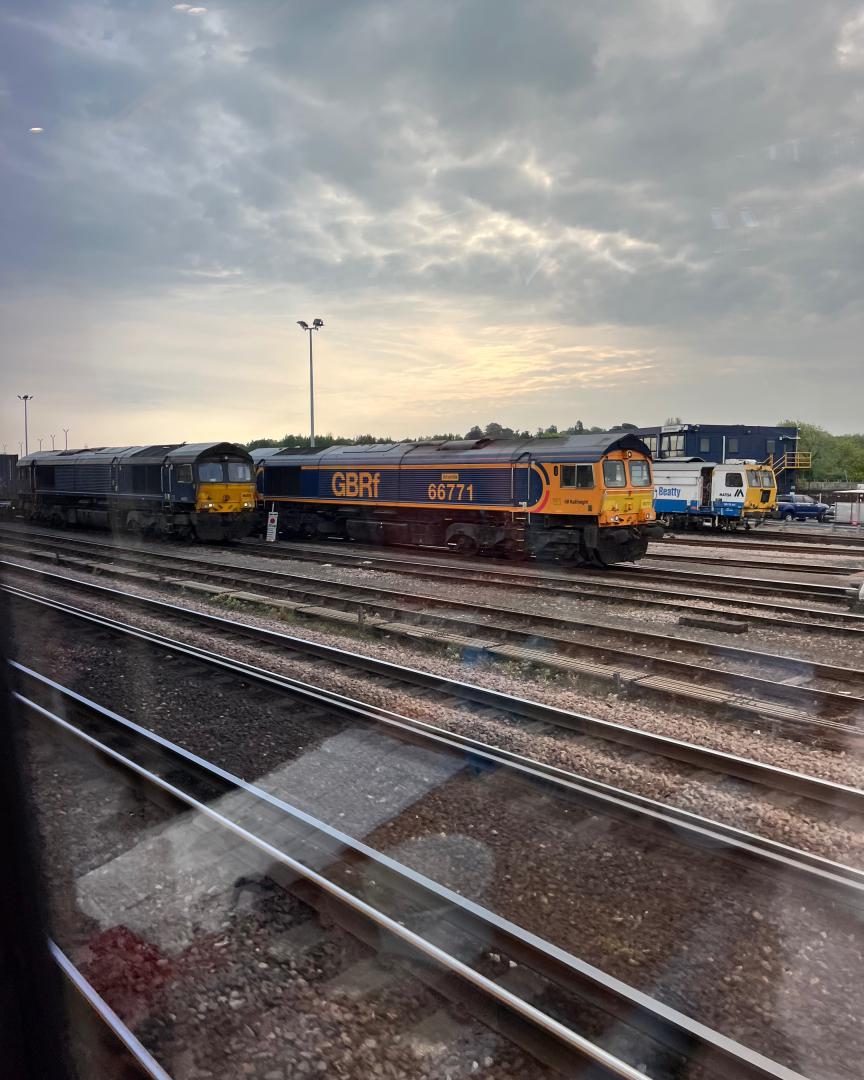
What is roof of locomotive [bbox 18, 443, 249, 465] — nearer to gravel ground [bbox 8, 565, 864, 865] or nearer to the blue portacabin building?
gravel ground [bbox 8, 565, 864, 865]

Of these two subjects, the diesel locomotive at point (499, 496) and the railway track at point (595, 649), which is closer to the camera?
the railway track at point (595, 649)

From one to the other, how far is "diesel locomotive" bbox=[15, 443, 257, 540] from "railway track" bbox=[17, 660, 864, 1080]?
680 inches

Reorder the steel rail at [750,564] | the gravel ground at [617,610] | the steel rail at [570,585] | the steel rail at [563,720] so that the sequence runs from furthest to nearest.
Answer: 1. the steel rail at [750,564]
2. the steel rail at [570,585]
3. the gravel ground at [617,610]
4. the steel rail at [563,720]

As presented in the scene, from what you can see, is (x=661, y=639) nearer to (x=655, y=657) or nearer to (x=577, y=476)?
(x=655, y=657)

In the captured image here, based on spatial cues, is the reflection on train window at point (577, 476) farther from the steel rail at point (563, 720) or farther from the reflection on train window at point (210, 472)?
the reflection on train window at point (210, 472)

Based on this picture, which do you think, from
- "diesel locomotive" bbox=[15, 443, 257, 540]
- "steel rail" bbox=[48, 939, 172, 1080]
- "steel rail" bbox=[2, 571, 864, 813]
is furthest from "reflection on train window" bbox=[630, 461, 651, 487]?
"steel rail" bbox=[48, 939, 172, 1080]

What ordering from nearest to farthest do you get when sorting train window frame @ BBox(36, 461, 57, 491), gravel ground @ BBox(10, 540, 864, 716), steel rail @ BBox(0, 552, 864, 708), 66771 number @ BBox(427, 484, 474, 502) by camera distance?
steel rail @ BBox(0, 552, 864, 708) → gravel ground @ BBox(10, 540, 864, 716) → 66771 number @ BBox(427, 484, 474, 502) → train window frame @ BBox(36, 461, 57, 491)

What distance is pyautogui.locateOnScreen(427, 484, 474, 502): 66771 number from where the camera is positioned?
19.7 meters

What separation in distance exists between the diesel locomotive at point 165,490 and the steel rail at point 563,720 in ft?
37.6

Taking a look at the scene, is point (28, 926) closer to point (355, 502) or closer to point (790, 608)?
point (790, 608)

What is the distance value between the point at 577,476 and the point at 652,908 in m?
13.7

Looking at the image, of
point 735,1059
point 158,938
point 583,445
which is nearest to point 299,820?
point 158,938

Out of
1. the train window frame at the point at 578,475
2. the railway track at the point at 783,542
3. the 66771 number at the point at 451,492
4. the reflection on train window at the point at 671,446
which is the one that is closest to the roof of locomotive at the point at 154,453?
the 66771 number at the point at 451,492

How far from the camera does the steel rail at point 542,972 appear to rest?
322 cm
